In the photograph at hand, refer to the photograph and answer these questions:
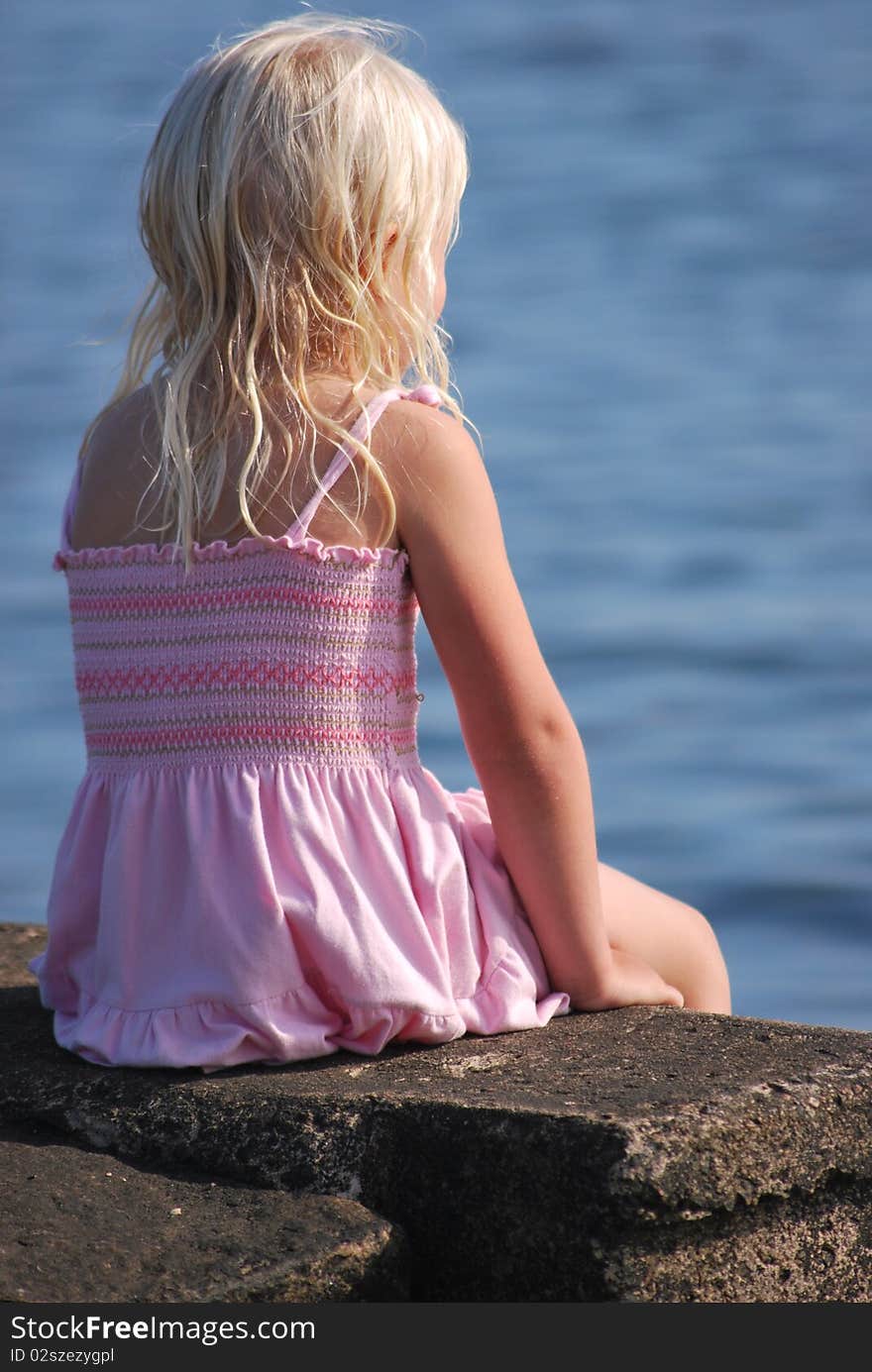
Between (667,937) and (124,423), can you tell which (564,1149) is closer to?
(667,937)

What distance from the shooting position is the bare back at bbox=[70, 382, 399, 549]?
1.84m

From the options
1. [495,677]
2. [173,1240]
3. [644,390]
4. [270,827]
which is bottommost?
[173,1240]

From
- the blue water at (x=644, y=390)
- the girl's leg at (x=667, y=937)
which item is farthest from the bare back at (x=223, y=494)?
the girl's leg at (x=667, y=937)

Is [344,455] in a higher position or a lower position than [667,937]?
higher

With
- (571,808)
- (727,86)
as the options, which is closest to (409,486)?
(571,808)

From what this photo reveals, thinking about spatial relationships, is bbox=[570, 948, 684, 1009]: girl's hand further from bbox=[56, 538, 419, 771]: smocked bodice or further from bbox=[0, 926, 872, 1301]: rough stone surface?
bbox=[56, 538, 419, 771]: smocked bodice

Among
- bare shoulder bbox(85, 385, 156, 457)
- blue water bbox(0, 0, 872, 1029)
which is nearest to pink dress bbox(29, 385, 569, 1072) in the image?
bare shoulder bbox(85, 385, 156, 457)

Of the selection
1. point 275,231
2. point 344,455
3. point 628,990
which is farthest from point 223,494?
point 628,990

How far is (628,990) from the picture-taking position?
1.99m

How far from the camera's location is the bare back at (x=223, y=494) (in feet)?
6.02

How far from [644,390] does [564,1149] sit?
792 centimetres

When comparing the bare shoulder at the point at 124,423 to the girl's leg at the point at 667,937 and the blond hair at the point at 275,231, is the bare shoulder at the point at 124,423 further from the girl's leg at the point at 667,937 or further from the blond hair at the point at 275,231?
the girl's leg at the point at 667,937

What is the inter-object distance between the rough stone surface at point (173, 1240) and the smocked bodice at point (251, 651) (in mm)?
441

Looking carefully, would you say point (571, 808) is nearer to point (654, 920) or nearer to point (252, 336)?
point (654, 920)
